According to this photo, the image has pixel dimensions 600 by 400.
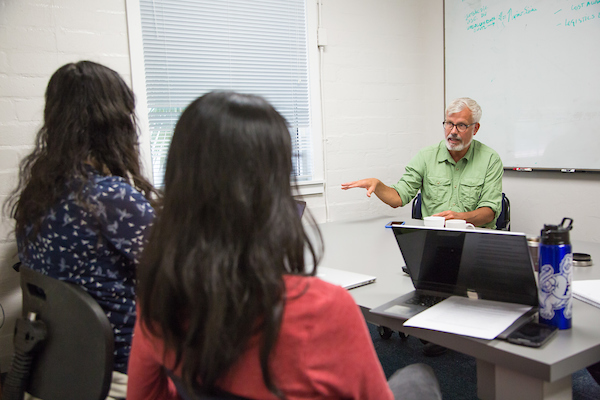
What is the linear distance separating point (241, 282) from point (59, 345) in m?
0.61

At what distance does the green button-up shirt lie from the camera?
2645 mm

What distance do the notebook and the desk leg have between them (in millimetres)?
469

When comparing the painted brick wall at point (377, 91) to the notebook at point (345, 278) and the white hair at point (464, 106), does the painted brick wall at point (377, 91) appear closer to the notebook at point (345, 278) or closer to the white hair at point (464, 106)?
the white hair at point (464, 106)

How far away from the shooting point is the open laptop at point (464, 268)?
1.07 m

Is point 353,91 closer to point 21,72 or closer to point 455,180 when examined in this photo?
point 455,180

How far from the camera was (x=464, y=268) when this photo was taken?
119 cm

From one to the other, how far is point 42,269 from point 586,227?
2772 mm

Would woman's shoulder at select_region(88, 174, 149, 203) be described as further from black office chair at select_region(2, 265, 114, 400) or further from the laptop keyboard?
the laptop keyboard

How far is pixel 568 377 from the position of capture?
949 millimetres

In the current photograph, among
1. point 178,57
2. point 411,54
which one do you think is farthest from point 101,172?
point 411,54

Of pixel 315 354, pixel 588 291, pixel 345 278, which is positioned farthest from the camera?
pixel 345 278

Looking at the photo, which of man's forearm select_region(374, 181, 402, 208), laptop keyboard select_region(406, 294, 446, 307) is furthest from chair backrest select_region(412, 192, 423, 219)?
laptop keyboard select_region(406, 294, 446, 307)

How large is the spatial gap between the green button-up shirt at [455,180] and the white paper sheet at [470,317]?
1494 mm

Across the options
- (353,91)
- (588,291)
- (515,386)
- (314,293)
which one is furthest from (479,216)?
(314,293)
